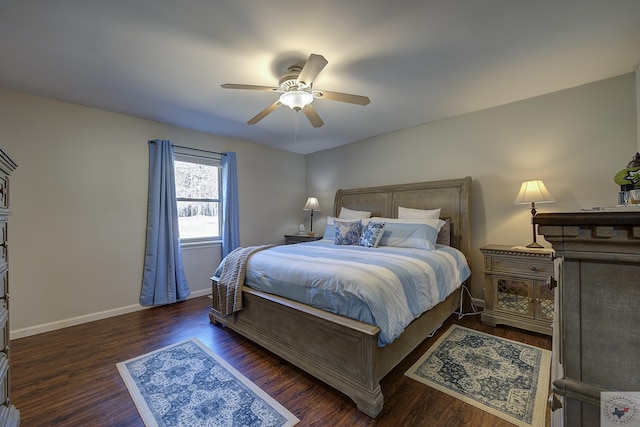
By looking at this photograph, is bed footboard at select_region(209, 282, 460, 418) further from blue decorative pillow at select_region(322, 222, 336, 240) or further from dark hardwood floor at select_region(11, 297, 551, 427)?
blue decorative pillow at select_region(322, 222, 336, 240)

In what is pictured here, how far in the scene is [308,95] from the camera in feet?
7.20

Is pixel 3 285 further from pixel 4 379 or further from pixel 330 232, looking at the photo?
pixel 330 232

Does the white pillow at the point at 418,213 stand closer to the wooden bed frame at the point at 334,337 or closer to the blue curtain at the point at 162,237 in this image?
the wooden bed frame at the point at 334,337

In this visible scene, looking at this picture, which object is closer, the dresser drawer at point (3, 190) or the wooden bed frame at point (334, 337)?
the dresser drawer at point (3, 190)

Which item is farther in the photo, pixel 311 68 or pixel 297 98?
pixel 297 98

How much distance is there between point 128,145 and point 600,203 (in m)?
5.19

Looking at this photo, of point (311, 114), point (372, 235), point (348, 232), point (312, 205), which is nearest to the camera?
point (311, 114)

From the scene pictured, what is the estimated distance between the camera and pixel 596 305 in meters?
0.52

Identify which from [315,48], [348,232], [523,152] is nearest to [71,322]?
[348,232]

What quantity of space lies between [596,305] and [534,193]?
2.68m

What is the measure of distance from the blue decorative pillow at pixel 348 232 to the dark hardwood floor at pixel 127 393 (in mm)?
1311

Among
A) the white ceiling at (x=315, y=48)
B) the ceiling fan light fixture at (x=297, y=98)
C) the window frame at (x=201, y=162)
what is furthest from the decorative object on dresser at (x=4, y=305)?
the window frame at (x=201, y=162)

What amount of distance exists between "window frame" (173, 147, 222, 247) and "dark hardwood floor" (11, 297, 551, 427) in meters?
1.24

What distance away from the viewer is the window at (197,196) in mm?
3828
